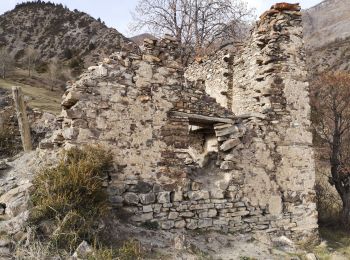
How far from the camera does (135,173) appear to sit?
586 centimetres

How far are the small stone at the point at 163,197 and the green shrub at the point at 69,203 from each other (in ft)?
4.05

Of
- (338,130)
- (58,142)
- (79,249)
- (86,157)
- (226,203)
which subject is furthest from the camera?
(338,130)

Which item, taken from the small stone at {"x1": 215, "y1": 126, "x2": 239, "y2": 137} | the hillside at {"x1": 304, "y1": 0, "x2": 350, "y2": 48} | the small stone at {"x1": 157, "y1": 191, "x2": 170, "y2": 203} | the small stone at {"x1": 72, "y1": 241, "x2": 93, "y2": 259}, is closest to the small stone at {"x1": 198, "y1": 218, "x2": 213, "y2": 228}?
the small stone at {"x1": 157, "y1": 191, "x2": 170, "y2": 203}

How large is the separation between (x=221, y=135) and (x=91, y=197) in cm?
296

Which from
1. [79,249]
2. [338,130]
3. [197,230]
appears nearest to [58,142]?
[79,249]

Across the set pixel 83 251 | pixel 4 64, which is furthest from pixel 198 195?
pixel 4 64

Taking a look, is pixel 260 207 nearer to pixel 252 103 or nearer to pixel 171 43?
pixel 252 103

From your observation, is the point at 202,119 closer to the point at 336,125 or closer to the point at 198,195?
the point at 198,195

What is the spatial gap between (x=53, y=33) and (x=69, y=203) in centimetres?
4700

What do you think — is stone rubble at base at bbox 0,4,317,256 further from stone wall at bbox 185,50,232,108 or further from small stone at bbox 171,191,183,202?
stone wall at bbox 185,50,232,108

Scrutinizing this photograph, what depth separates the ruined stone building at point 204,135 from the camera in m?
5.76

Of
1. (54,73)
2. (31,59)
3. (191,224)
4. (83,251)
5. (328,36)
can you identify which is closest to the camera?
(83,251)

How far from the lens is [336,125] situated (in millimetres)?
10711

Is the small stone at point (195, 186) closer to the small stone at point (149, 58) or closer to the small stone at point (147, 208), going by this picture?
the small stone at point (147, 208)
